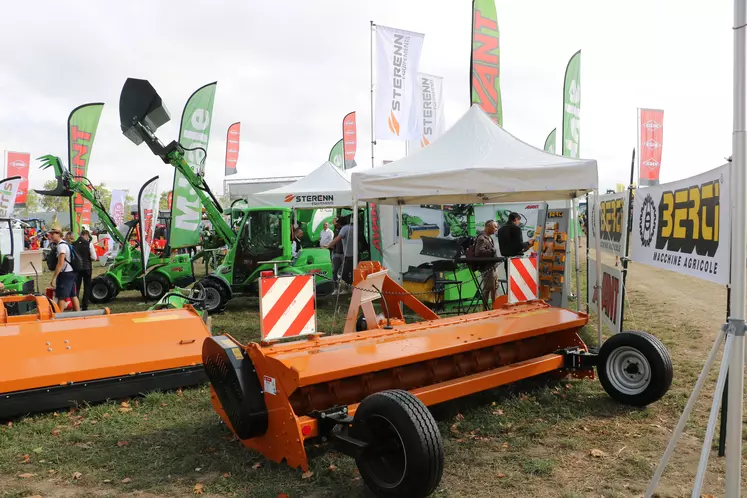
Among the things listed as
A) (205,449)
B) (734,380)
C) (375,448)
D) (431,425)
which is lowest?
(205,449)

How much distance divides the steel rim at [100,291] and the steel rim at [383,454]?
10486mm

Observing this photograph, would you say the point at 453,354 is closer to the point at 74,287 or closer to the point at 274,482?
the point at 274,482

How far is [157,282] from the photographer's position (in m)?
11.9

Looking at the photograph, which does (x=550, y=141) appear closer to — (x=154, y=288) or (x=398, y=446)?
(x=154, y=288)

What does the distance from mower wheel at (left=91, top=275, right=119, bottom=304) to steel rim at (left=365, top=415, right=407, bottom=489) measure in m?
10.5

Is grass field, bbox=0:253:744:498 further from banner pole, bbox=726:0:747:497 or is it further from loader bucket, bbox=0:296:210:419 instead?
banner pole, bbox=726:0:747:497

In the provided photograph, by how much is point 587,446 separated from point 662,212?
8.79 ft

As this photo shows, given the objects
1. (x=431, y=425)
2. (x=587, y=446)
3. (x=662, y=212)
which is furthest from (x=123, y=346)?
(x=662, y=212)

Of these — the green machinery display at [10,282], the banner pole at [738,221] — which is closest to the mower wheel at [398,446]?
the banner pole at [738,221]

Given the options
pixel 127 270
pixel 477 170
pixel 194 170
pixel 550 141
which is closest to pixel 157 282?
pixel 127 270

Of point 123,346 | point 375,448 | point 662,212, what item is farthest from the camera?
point 662,212

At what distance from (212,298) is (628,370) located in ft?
23.9

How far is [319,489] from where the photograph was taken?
3.27 m

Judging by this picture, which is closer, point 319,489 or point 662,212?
point 319,489
